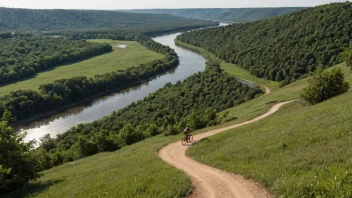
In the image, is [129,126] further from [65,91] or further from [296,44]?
[296,44]

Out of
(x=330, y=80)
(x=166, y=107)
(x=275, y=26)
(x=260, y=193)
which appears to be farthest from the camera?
(x=275, y=26)

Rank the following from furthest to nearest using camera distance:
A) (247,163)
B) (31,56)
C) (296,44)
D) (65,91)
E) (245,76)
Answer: (31,56) < (296,44) < (245,76) < (65,91) < (247,163)

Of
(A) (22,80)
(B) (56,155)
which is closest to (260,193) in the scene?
(B) (56,155)

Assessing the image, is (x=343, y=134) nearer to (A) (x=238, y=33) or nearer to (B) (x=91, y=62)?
(B) (x=91, y=62)

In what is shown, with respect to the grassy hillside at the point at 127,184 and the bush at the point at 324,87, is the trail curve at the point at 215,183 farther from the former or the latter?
the bush at the point at 324,87

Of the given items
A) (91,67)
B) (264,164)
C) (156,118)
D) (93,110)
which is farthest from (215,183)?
(91,67)

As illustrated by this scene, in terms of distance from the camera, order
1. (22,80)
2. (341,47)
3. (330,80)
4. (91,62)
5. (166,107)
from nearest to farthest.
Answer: (330,80)
(166,107)
(341,47)
(22,80)
(91,62)
